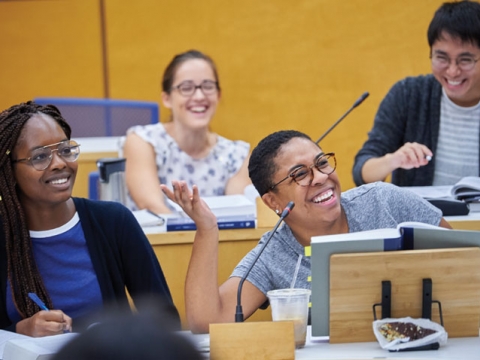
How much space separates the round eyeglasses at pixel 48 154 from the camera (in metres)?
2.20

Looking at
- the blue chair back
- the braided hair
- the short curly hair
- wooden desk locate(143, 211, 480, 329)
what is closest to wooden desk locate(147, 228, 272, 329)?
wooden desk locate(143, 211, 480, 329)

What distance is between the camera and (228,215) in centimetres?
303

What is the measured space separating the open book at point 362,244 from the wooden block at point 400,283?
0.02 meters

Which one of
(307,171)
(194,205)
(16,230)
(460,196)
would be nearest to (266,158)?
(307,171)

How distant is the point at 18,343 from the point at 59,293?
55 cm

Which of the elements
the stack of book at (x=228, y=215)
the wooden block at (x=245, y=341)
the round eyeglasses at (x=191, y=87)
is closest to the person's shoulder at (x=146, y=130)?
the round eyeglasses at (x=191, y=87)

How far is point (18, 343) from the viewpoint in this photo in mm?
1647

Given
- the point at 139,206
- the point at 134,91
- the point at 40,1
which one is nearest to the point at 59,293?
the point at 139,206

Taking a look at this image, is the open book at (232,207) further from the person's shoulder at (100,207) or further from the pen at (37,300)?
the pen at (37,300)

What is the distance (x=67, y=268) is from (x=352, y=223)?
2.52 feet

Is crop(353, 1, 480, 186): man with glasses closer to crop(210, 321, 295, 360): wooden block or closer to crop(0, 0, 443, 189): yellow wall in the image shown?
crop(210, 321, 295, 360): wooden block

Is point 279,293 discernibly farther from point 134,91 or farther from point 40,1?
point 40,1

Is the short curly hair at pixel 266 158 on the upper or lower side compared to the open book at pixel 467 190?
upper

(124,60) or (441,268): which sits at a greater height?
(124,60)
